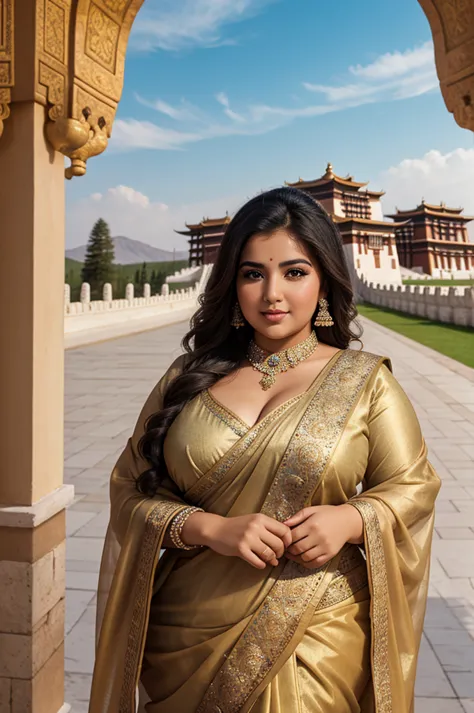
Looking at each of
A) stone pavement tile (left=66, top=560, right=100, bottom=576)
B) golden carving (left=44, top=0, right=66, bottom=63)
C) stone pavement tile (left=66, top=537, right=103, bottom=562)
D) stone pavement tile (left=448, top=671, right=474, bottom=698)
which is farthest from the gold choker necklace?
stone pavement tile (left=66, top=537, right=103, bottom=562)

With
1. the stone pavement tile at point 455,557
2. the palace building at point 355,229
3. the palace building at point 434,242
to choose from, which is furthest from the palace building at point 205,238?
the stone pavement tile at point 455,557

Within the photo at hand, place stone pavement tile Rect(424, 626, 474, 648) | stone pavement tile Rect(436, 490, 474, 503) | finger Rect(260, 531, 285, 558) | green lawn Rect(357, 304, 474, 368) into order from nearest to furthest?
finger Rect(260, 531, 285, 558), stone pavement tile Rect(424, 626, 474, 648), stone pavement tile Rect(436, 490, 474, 503), green lawn Rect(357, 304, 474, 368)

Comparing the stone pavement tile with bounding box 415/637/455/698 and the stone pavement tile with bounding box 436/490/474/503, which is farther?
the stone pavement tile with bounding box 436/490/474/503

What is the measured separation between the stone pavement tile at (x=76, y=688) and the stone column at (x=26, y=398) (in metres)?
0.27

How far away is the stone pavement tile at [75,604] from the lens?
3.14 metres

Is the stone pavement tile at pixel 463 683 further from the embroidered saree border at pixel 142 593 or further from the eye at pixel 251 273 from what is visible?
the eye at pixel 251 273

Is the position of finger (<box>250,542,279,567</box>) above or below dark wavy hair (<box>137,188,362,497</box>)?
below

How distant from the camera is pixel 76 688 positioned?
257 centimetres

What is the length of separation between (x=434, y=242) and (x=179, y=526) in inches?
2229

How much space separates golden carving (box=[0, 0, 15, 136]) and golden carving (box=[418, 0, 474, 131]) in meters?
1.46

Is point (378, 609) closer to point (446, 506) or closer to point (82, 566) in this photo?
point (82, 566)

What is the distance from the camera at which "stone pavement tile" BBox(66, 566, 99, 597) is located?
11.5 feet

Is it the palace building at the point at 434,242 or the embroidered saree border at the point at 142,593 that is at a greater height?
the palace building at the point at 434,242

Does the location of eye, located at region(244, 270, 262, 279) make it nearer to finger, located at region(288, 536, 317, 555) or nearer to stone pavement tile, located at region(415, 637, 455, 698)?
finger, located at region(288, 536, 317, 555)
